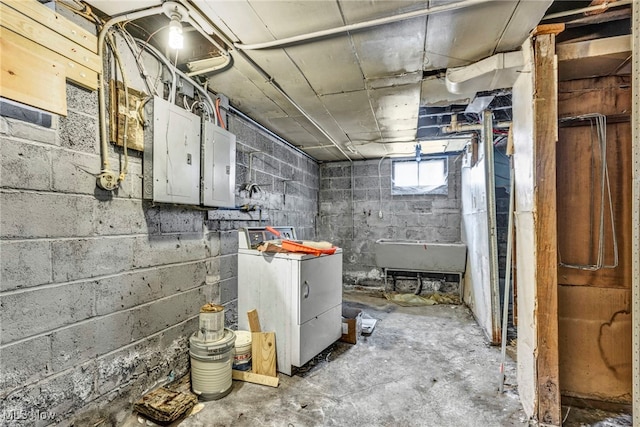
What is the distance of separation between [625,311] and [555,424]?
87 centimetres

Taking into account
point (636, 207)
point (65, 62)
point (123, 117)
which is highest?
point (65, 62)

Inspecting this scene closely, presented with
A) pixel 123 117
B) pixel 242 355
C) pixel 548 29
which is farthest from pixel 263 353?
pixel 548 29

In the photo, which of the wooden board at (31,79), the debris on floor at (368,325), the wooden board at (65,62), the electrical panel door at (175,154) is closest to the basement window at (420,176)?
the debris on floor at (368,325)

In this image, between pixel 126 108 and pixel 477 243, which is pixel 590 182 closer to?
pixel 477 243

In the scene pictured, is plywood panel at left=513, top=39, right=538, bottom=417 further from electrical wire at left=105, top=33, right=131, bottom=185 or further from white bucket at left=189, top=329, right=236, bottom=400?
electrical wire at left=105, top=33, right=131, bottom=185

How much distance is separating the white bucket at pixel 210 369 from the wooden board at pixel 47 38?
5.71 feet

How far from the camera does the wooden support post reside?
5.49ft

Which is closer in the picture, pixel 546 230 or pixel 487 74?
pixel 546 230

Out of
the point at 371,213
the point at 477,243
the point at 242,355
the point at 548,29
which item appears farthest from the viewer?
the point at 371,213

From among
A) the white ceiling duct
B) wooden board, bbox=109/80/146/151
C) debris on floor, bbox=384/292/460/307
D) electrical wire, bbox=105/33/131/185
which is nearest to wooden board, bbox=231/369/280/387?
electrical wire, bbox=105/33/131/185

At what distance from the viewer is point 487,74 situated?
1.92m

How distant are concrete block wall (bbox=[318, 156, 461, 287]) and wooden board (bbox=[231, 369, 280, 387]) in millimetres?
3155

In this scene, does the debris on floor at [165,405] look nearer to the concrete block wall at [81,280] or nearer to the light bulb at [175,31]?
the concrete block wall at [81,280]

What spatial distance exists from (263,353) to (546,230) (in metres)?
2.01
